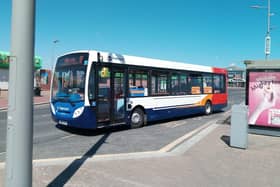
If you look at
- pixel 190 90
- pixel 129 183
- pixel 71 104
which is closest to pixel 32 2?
pixel 129 183

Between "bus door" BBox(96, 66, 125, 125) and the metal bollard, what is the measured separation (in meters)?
3.94

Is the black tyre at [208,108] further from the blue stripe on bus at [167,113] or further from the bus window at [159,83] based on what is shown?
the bus window at [159,83]

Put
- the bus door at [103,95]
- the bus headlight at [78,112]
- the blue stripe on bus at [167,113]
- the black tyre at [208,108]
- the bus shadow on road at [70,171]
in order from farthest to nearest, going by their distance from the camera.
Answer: the black tyre at [208,108] → the blue stripe on bus at [167,113] → the bus door at [103,95] → the bus headlight at [78,112] → the bus shadow on road at [70,171]

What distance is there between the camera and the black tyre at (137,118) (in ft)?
31.4

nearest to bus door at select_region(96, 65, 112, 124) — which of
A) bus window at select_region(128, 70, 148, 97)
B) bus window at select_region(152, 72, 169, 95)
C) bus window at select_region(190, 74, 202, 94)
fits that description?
bus window at select_region(128, 70, 148, 97)

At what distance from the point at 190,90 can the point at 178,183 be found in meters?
8.75

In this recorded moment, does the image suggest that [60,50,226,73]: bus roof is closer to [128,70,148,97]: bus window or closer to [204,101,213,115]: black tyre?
[128,70,148,97]: bus window

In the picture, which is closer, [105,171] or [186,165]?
[105,171]

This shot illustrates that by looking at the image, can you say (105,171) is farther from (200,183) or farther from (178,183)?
(200,183)

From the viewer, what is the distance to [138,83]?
964 cm

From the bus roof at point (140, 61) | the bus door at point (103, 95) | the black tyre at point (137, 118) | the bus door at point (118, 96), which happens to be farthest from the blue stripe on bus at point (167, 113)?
the bus door at point (103, 95)

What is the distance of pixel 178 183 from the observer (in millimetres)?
4152

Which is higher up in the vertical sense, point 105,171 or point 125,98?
point 125,98

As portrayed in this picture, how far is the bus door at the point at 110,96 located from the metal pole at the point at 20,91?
5156 mm
